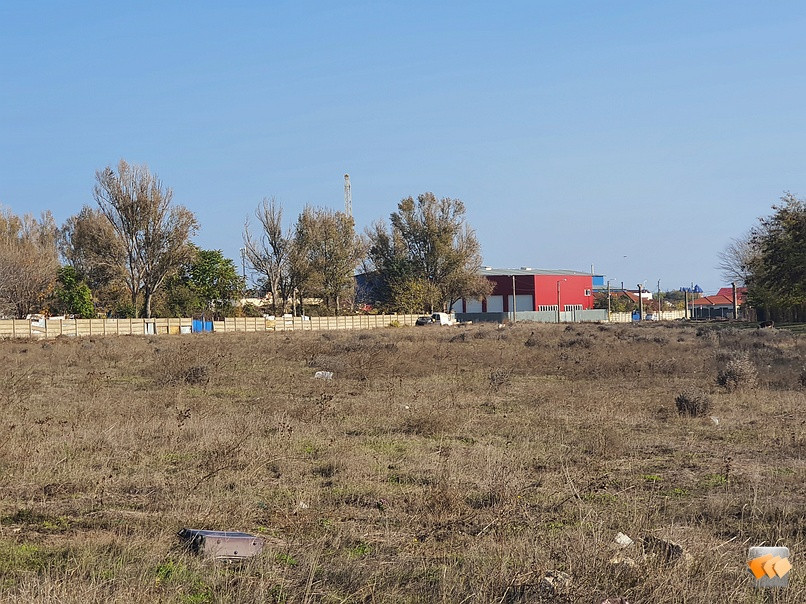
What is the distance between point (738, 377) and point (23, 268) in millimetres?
67699

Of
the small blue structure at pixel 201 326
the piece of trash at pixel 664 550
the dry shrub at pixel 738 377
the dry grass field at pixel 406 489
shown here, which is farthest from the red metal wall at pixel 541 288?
the piece of trash at pixel 664 550

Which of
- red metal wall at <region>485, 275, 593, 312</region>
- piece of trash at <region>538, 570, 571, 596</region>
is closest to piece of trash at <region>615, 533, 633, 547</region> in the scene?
piece of trash at <region>538, 570, 571, 596</region>

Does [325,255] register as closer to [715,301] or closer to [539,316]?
[539,316]

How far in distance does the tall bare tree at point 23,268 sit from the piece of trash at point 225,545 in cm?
6730

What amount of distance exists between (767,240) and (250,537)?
2086 inches

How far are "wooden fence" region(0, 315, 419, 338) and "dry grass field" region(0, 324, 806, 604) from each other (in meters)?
39.9

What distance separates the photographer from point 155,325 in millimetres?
66312

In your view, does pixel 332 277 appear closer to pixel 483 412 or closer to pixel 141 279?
pixel 141 279

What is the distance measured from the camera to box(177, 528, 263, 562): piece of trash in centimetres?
629

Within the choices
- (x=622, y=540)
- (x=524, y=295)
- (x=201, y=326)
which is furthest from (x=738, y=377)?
(x=524, y=295)

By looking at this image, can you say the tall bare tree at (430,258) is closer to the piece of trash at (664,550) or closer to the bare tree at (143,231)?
the bare tree at (143,231)

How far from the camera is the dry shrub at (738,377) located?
60.3 feet

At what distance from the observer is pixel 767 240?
176 ft

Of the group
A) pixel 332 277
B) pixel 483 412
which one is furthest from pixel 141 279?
pixel 483 412
